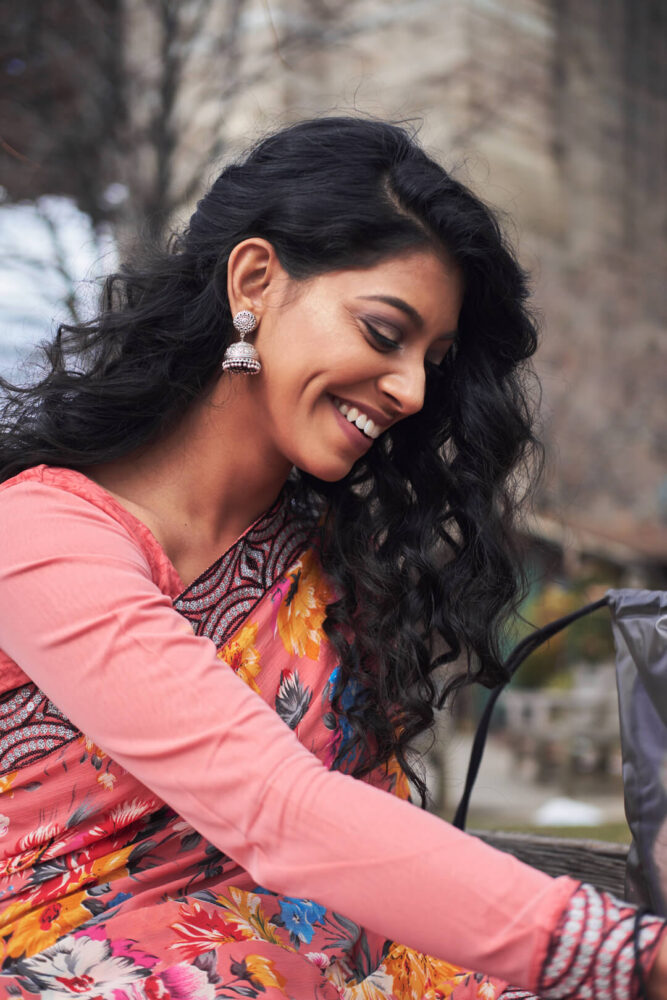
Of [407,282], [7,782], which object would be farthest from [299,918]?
[407,282]

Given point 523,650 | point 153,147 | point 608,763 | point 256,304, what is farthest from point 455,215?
point 608,763

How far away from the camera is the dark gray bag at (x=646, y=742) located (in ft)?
5.56

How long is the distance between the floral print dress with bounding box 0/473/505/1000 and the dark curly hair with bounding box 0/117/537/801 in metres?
0.12

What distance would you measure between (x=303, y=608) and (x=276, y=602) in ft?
0.26

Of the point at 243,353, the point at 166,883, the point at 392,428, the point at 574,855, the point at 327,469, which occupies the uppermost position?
the point at 243,353

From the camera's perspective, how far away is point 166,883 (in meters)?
1.59

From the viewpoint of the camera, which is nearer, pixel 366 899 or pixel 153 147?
pixel 366 899

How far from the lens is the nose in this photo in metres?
1.62

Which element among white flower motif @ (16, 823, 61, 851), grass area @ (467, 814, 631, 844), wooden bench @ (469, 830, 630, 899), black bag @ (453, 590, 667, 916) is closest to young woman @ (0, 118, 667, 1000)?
white flower motif @ (16, 823, 61, 851)

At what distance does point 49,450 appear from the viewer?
5.48 ft

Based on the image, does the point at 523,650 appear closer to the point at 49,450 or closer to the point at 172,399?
the point at 172,399

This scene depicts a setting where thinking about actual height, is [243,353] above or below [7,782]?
above

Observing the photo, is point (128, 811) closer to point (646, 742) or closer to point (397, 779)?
point (397, 779)

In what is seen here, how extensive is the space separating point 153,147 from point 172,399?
3512mm
